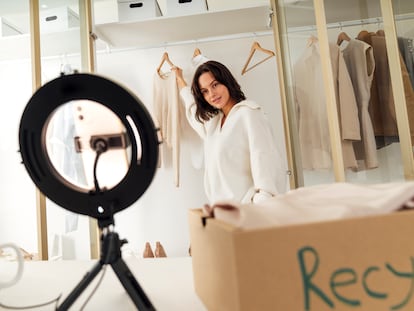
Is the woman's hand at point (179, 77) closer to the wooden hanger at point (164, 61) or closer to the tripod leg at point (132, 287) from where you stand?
the wooden hanger at point (164, 61)

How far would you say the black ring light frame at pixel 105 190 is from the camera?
1.21 feet

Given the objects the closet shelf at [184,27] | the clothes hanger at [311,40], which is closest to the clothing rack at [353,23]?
the clothes hanger at [311,40]

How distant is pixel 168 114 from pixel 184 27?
0.55 m

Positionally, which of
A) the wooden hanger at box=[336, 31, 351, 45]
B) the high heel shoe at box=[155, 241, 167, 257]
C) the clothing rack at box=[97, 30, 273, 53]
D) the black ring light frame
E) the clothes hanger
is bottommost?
the high heel shoe at box=[155, 241, 167, 257]

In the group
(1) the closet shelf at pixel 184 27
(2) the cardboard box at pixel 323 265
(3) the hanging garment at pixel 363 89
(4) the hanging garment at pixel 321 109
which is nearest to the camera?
(2) the cardboard box at pixel 323 265

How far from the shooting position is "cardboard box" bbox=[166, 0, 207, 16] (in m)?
1.78

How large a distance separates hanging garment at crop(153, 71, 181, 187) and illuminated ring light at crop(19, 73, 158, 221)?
1.59 m

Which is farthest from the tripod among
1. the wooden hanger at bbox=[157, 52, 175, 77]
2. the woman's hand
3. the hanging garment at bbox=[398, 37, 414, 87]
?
the wooden hanger at bbox=[157, 52, 175, 77]

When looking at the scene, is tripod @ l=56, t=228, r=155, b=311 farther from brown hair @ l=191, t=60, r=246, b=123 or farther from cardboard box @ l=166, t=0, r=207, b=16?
cardboard box @ l=166, t=0, r=207, b=16

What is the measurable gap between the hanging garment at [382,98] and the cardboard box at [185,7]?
88 cm

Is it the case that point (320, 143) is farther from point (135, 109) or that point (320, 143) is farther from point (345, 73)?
point (135, 109)

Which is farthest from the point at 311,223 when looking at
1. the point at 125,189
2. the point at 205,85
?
the point at 205,85

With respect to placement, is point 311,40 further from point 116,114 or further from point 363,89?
point 116,114

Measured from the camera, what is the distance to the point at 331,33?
134 cm
